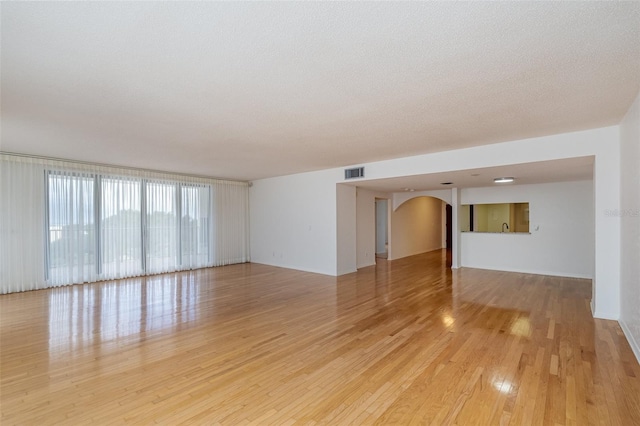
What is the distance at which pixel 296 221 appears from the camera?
799cm

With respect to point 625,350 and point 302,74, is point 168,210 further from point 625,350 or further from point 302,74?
point 625,350

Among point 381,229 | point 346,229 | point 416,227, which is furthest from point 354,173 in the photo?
point 381,229

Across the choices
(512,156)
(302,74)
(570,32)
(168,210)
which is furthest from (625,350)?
(168,210)

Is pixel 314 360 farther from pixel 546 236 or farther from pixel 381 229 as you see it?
pixel 381 229

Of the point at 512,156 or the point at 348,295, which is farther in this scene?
the point at 348,295

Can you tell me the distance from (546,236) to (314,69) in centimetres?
736

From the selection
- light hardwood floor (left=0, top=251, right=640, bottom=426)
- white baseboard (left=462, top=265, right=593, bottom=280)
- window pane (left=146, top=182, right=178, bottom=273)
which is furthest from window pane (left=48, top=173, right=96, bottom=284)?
white baseboard (left=462, top=265, right=593, bottom=280)

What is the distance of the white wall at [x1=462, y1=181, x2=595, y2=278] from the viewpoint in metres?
6.59

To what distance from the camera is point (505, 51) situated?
2.08 m

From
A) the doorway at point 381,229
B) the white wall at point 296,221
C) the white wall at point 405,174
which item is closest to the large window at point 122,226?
the white wall at point 296,221

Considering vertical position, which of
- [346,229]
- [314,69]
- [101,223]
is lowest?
[346,229]

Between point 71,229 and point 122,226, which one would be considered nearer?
point 71,229

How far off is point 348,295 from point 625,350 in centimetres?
343

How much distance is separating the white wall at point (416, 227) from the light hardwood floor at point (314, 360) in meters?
4.66
